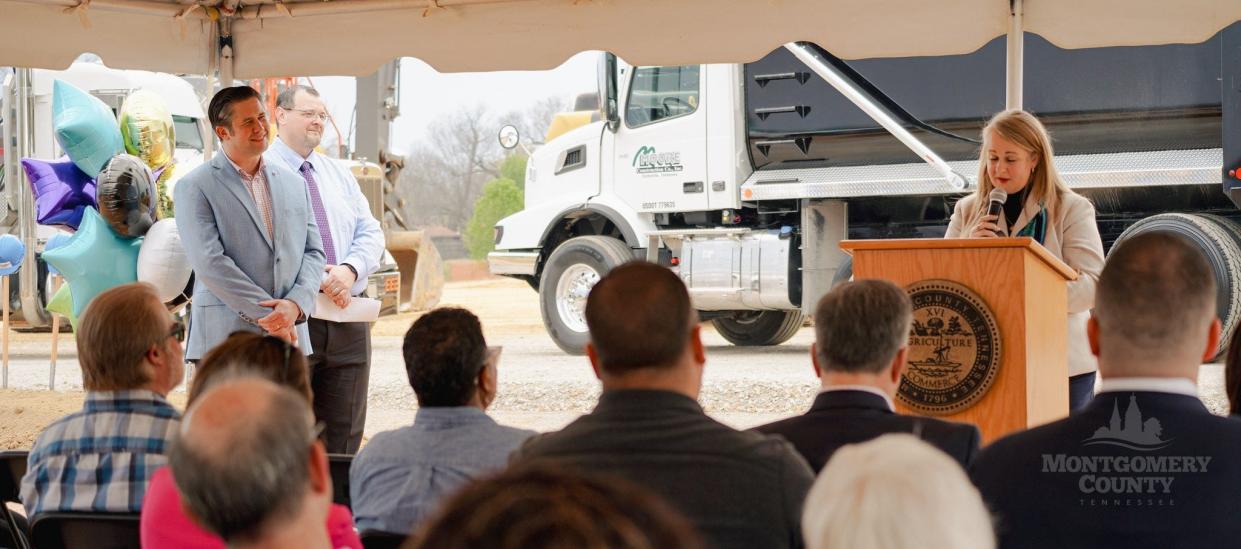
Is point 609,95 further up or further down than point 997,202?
further up

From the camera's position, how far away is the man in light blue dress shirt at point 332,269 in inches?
203

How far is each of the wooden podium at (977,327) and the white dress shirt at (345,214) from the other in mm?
2244

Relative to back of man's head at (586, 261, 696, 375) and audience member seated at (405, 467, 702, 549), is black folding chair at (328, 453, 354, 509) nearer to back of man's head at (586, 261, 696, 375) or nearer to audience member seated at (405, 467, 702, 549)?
back of man's head at (586, 261, 696, 375)

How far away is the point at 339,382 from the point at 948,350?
8.09 feet

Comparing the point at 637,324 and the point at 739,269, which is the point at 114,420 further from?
the point at 739,269

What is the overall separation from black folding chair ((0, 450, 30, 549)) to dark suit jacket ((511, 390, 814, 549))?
1594 millimetres

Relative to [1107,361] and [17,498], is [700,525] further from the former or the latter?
[17,498]

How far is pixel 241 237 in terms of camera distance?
15.6 ft

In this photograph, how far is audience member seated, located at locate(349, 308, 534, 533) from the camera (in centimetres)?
281

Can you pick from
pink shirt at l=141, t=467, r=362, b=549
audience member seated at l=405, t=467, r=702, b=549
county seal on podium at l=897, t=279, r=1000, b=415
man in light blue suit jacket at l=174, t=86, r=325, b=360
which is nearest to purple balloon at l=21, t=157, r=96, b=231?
man in light blue suit jacket at l=174, t=86, r=325, b=360

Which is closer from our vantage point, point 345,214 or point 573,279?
point 345,214

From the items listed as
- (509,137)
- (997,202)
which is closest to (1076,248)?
(997,202)

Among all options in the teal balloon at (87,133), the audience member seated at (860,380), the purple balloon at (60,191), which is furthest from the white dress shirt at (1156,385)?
the teal balloon at (87,133)

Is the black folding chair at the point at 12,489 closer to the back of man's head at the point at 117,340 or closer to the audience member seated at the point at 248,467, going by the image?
the back of man's head at the point at 117,340
